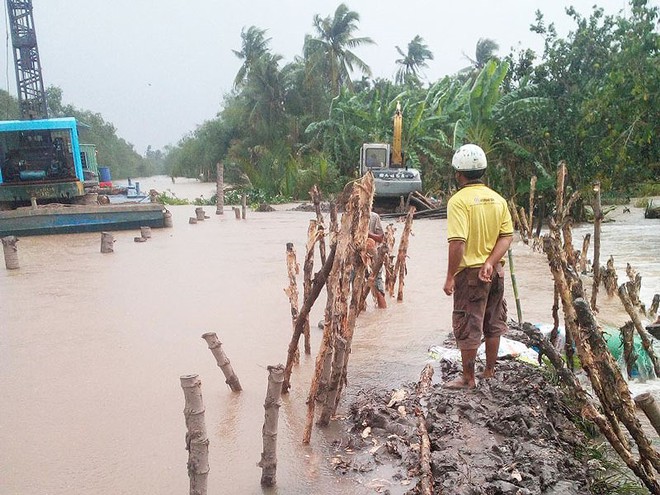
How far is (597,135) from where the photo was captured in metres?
13.5

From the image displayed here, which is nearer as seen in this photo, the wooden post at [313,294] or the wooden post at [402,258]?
the wooden post at [313,294]

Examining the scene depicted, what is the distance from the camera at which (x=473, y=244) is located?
3.73 metres

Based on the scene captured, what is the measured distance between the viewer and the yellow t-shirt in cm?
367

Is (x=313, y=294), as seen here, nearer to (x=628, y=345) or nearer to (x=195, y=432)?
(x=195, y=432)

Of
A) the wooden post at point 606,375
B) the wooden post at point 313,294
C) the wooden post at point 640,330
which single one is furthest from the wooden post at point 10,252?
the wooden post at point 606,375

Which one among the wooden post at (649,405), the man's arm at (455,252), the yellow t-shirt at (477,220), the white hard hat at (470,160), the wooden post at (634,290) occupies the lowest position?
the wooden post at (634,290)

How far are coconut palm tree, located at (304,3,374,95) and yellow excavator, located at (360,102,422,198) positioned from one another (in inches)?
575

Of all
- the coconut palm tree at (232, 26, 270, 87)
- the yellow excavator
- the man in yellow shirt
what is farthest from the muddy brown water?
the coconut palm tree at (232, 26, 270, 87)

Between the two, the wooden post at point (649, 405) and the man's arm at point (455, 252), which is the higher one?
the man's arm at point (455, 252)

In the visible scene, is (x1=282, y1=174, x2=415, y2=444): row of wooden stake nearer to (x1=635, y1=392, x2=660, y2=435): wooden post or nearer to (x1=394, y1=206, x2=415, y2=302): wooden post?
(x1=635, y1=392, x2=660, y2=435): wooden post

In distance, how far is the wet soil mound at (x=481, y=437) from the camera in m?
2.92

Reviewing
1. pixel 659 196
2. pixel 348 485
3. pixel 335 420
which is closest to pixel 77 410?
pixel 335 420

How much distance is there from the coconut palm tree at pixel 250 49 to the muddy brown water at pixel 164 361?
28513 millimetres

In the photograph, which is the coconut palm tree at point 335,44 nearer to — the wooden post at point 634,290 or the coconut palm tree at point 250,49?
the coconut palm tree at point 250,49
